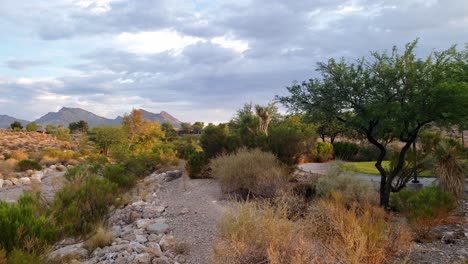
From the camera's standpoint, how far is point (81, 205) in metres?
11.1

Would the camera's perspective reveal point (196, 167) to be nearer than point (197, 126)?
Yes

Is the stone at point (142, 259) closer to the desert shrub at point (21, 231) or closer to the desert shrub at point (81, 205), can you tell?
the desert shrub at point (81, 205)

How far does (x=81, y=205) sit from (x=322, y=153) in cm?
2132

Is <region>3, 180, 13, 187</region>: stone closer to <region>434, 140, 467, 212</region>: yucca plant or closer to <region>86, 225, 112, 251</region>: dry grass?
<region>86, 225, 112, 251</region>: dry grass

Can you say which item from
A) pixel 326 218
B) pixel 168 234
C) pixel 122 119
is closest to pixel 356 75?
pixel 326 218

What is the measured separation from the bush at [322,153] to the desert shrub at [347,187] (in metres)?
15.0

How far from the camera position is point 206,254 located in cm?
879

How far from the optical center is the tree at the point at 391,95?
11875 millimetres

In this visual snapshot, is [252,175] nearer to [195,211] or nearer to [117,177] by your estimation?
[195,211]

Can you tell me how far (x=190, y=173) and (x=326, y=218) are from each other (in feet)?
41.0

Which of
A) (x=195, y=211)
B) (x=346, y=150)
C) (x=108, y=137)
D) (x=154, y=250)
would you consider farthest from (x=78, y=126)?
(x=154, y=250)

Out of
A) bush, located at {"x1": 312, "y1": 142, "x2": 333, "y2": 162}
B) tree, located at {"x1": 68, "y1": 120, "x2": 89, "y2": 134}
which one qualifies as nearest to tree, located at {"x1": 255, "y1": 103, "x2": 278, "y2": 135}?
bush, located at {"x1": 312, "y1": 142, "x2": 333, "y2": 162}

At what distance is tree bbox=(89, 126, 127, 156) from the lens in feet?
140

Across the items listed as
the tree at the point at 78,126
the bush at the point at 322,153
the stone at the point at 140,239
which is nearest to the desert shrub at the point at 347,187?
the stone at the point at 140,239
